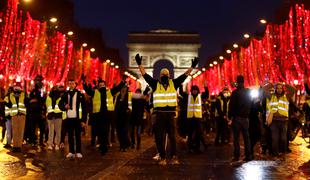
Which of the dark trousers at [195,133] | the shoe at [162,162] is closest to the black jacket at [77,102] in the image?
the shoe at [162,162]

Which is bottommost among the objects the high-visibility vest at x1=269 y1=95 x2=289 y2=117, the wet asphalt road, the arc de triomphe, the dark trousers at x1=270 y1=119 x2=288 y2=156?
the wet asphalt road

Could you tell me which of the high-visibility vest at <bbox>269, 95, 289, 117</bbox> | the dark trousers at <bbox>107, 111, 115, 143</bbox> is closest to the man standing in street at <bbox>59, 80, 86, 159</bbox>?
the dark trousers at <bbox>107, 111, 115, 143</bbox>

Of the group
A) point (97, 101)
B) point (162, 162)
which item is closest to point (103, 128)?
point (97, 101)

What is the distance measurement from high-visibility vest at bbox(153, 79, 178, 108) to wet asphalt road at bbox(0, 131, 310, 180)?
1.14 meters

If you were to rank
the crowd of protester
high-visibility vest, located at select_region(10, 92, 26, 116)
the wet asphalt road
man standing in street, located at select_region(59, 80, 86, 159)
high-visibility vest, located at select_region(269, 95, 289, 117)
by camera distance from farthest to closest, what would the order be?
high-visibility vest, located at select_region(10, 92, 26, 116), high-visibility vest, located at select_region(269, 95, 289, 117), man standing in street, located at select_region(59, 80, 86, 159), the crowd of protester, the wet asphalt road

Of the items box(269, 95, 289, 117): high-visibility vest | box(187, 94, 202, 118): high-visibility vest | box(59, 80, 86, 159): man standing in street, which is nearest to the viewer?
box(59, 80, 86, 159): man standing in street

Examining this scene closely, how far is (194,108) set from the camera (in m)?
16.6

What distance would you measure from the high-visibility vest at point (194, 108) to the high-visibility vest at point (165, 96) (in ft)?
11.8

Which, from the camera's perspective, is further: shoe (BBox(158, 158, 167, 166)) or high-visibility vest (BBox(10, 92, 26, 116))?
high-visibility vest (BBox(10, 92, 26, 116))

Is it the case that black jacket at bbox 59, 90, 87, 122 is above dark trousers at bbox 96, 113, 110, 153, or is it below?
above

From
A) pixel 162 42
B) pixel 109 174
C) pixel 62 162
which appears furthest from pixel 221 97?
pixel 162 42

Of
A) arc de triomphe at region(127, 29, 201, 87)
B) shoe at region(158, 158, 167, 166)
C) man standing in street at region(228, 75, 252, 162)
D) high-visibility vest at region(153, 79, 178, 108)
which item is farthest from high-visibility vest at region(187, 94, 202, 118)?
arc de triomphe at region(127, 29, 201, 87)

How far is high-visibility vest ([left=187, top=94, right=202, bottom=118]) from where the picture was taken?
16641mm

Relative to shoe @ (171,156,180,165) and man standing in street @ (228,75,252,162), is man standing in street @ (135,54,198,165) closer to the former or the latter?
shoe @ (171,156,180,165)
